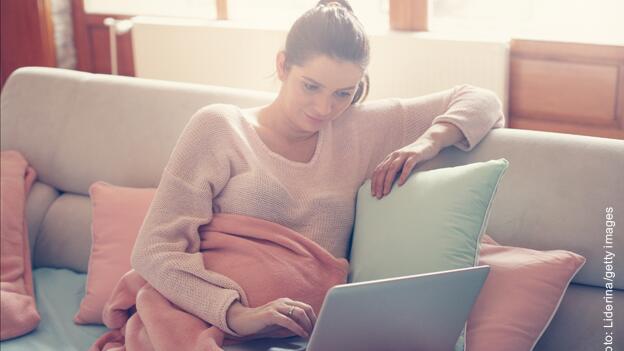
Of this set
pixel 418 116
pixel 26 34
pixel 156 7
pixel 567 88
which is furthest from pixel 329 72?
pixel 26 34

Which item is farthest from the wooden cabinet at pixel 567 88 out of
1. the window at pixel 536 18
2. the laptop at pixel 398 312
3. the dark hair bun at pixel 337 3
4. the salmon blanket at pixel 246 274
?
the laptop at pixel 398 312

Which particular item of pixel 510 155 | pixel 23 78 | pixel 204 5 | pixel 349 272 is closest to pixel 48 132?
pixel 23 78

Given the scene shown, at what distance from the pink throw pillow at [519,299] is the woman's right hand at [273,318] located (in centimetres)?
32

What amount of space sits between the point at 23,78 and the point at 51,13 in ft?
4.68

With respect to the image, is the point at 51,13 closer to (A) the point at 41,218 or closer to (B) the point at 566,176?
(A) the point at 41,218

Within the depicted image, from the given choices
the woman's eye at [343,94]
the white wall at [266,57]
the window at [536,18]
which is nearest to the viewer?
the woman's eye at [343,94]

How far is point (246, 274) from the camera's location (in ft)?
5.77

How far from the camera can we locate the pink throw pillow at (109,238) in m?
2.05

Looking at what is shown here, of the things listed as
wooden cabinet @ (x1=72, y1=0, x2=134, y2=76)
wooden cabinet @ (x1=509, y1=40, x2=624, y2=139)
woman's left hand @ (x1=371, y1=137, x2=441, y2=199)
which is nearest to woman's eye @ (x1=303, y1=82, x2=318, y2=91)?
woman's left hand @ (x1=371, y1=137, x2=441, y2=199)

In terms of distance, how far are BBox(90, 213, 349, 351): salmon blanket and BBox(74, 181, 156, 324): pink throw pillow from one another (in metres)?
0.23

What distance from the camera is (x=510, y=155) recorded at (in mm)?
1883

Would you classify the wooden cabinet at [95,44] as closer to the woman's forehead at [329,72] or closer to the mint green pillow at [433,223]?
the woman's forehead at [329,72]

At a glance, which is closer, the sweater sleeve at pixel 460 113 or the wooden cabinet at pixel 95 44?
the sweater sleeve at pixel 460 113

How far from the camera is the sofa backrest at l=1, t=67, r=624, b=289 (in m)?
1.85
